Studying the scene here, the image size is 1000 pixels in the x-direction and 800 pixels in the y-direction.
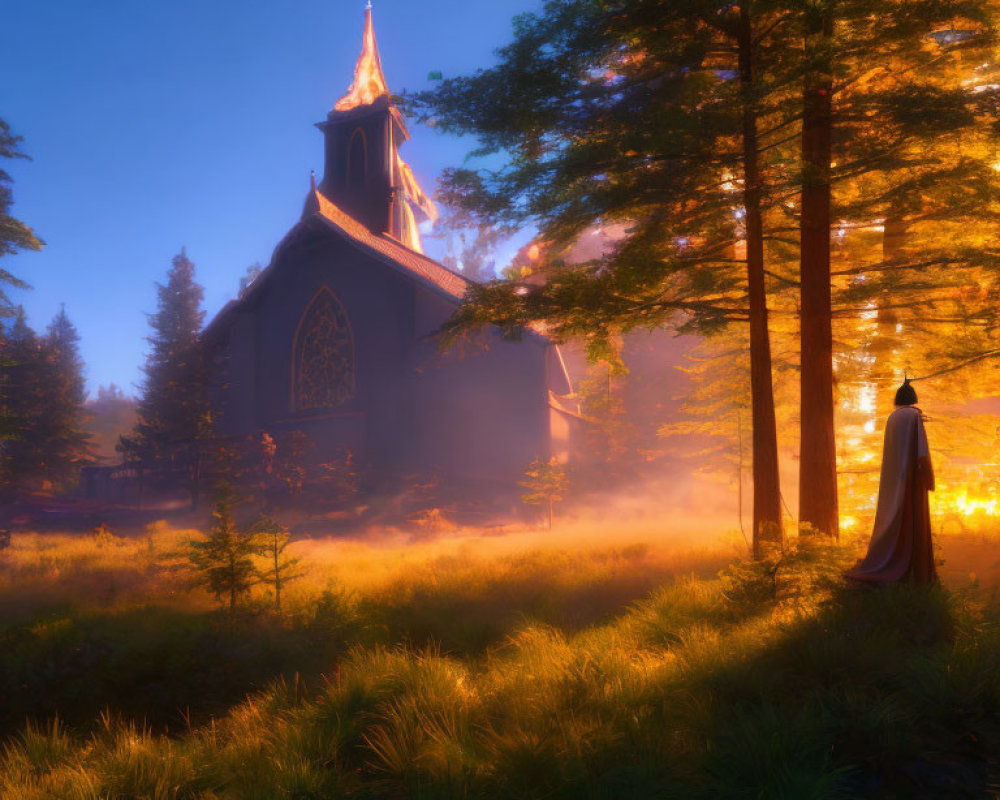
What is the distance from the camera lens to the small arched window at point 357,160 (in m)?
28.2

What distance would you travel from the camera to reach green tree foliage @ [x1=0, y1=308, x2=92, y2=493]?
25.5 metres

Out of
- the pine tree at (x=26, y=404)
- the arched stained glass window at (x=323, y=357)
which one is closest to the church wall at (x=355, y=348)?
the arched stained glass window at (x=323, y=357)

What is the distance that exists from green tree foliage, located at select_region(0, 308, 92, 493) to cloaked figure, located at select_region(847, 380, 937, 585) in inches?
1113

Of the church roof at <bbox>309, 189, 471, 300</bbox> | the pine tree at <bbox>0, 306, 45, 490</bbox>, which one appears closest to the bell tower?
the church roof at <bbox>309, 189, 471, 300</bbox>

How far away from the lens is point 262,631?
7742 millimetres

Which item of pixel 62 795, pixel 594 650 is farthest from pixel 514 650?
pixel 62 795

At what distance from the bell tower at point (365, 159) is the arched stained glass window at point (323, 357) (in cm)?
623

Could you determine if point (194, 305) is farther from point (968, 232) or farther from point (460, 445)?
point (968, 232)

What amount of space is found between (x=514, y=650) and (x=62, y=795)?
13.7ft

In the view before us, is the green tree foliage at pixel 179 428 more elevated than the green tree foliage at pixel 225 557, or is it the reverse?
the green tree foliage at pixel 179 428

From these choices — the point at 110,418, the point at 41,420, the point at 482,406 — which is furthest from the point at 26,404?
the point at 110,418

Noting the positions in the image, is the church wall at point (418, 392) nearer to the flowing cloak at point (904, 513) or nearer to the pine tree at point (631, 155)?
the pine tree at point (631, 155)

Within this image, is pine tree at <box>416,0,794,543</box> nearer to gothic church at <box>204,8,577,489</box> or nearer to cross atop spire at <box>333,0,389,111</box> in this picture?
gothic church at <box>204,8,577,489</box>

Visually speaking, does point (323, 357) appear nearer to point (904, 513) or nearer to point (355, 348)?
point (355, 348)
